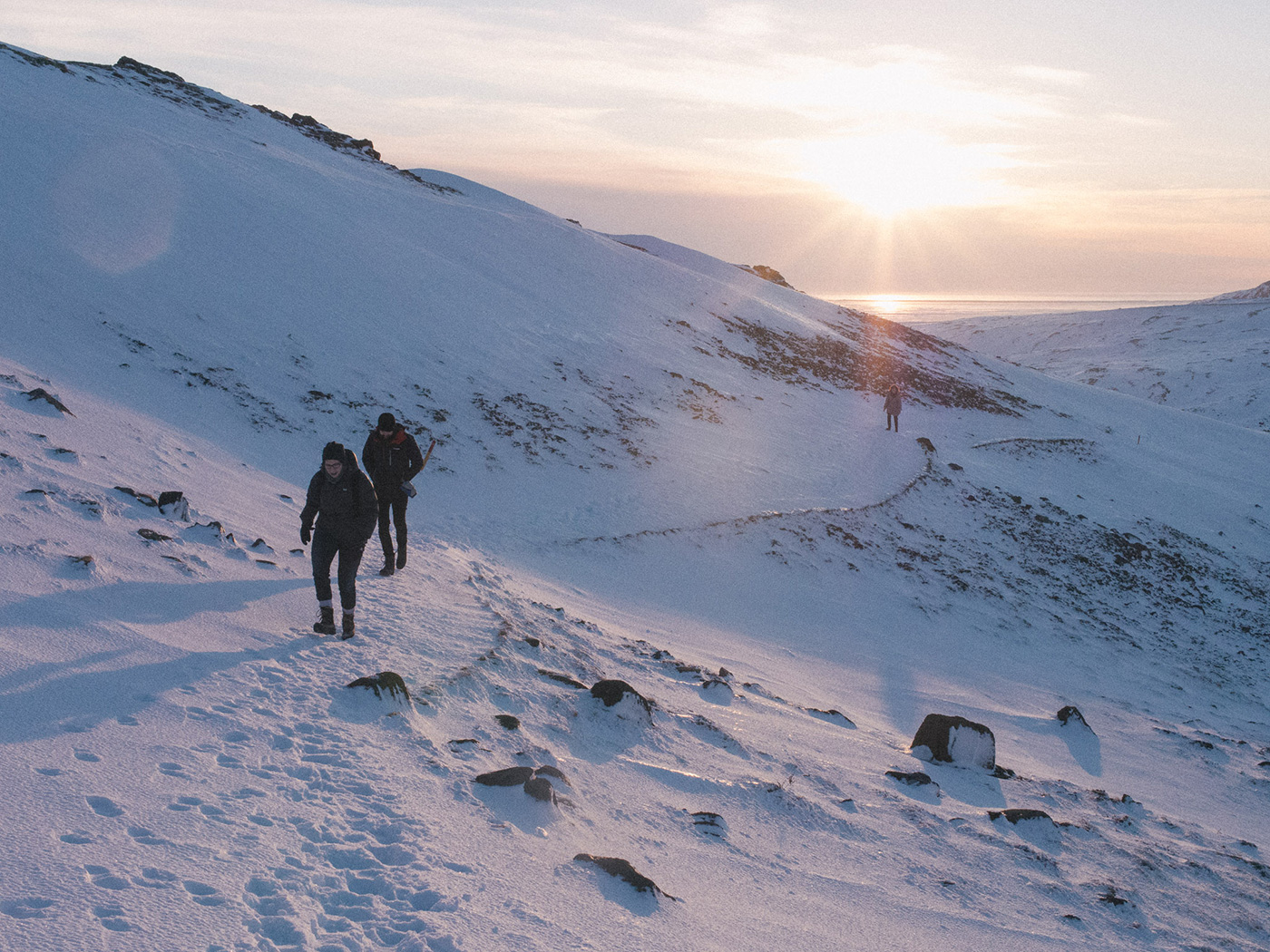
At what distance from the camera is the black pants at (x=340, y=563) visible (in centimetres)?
805

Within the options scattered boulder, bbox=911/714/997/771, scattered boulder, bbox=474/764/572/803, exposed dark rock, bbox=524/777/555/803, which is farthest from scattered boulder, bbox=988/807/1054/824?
exposed dark rock, bbox=524/777/555/803

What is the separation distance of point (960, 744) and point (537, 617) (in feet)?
18.3

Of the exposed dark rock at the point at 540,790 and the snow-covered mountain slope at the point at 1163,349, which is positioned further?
the snow-covered mountain slope at the point at 1163,349

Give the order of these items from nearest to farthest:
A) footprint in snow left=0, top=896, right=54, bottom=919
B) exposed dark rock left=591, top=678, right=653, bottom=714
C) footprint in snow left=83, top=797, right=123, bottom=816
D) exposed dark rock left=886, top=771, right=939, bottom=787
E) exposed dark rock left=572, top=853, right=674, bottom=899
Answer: footprint in snow left=0, top=896, right=54, bottom=919
footprint in snow left=83, top=797, right=123, bottom=816
exposed dark rock left=572, top=853, right=674, bottom=899
exposed dark rock left=591, top=678, right=653, bottom=714
exposed dark rock left=886, top=771, right=939, bottom=787

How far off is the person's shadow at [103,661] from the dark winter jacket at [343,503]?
113cm

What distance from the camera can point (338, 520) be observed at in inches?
316

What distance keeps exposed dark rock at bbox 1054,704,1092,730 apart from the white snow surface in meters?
0.23

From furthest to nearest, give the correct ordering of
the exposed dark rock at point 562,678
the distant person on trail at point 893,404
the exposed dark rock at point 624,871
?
1. the distant person on trail at point 893,404
2. the exposed dark rock at point 562,678
3. the exposed dark rock at point 624,871

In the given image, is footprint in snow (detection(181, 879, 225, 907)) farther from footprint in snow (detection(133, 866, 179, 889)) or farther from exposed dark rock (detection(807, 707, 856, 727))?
exposed dark rock (detection(807, 707, 856, 727))

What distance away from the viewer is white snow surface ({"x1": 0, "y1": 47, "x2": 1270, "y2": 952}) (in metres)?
5.13

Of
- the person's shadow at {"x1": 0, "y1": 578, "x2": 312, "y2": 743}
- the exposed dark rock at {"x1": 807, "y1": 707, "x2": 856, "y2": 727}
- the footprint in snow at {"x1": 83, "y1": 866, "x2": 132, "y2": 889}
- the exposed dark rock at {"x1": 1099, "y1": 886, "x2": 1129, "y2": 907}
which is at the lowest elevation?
the exposed dark rock at {"x1": 1099, "y1": 886, "x2": 1129, "y2": 907}

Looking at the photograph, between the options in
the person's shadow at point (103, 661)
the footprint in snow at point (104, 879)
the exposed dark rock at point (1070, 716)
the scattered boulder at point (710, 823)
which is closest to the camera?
the footprint in snow at point (104, 879)

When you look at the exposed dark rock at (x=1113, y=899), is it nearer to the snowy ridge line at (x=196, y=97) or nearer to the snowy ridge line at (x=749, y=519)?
the snowy ridge line at (x=749, y=519)

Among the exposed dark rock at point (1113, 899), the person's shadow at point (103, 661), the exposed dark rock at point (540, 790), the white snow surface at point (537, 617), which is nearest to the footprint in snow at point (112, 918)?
the white snow surface at point (537, 617)
